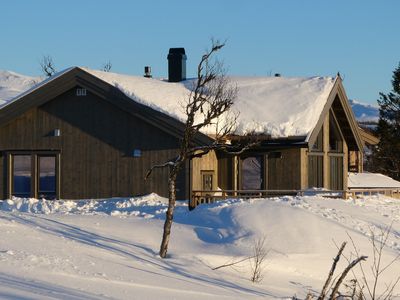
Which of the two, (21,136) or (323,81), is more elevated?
(323,81)

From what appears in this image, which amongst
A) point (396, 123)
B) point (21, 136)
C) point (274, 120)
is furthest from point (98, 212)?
point (396, 123)

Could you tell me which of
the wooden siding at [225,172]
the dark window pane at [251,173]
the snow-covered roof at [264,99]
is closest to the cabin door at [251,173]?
the dark window pane at [251,173]

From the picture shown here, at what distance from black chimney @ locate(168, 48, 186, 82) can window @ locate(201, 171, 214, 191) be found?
7.89m

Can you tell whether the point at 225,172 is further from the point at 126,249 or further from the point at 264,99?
the point at 126,249

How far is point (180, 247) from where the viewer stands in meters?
19.1

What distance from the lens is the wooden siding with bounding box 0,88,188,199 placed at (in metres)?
28.5

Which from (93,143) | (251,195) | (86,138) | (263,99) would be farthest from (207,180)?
(263,99)

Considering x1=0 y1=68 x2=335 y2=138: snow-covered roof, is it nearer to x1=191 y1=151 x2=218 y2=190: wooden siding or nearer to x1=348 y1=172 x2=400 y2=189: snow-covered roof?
x1=191 y1=151 x2=218 y2=190: wooden siding

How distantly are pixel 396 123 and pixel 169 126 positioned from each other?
17.4m

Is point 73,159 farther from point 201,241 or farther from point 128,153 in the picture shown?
point 201,241

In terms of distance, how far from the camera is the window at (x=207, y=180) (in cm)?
2927

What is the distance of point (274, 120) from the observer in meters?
30.9

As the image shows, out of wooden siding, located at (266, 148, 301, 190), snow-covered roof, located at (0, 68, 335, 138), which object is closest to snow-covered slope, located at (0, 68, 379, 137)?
snow-covered roof, located at (0, 68, 335, 138)

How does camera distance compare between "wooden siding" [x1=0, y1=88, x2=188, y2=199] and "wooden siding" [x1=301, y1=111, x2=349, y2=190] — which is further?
"wooden siding" [x1=301, y1=111, x2=349, y2=190]
